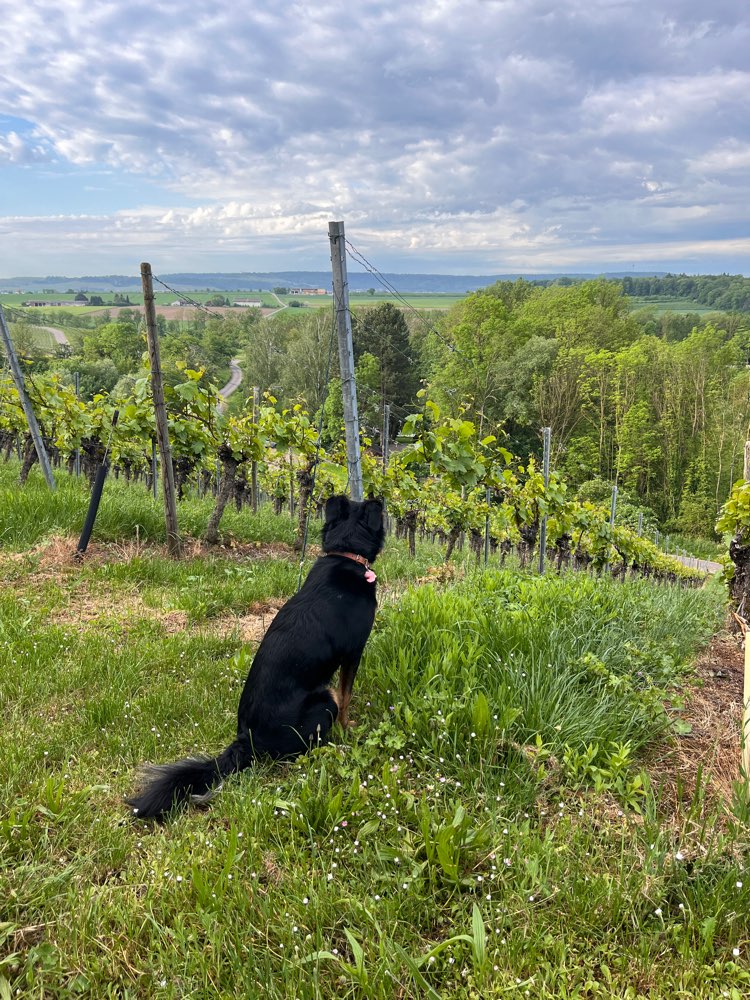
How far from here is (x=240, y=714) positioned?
287cm

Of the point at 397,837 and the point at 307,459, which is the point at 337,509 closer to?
the point at 397,837

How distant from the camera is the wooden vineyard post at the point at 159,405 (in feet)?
19.2

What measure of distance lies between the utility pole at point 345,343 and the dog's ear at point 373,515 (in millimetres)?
929

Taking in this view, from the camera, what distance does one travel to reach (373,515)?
3.57m

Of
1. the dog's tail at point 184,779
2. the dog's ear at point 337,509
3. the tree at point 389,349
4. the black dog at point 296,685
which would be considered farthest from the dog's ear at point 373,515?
the tree at point 389,349

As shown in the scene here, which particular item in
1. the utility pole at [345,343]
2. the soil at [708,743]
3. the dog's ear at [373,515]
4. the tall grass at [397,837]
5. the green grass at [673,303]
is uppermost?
the green grass at [673,303]

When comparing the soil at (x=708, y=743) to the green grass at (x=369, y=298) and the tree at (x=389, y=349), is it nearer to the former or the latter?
the green grass at (x=369, y=298)

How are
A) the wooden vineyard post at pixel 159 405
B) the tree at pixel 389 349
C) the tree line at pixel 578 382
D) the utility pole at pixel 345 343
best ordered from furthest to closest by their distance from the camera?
the tree at pixel 389 349 → the tree line at pixel 578 382 → the wooden vineyard post at pixel 159 405 → the utility pole at pixel 345 343

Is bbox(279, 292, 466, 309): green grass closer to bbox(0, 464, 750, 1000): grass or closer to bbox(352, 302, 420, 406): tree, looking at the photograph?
bbox(0, 464, 750, 1000): grass

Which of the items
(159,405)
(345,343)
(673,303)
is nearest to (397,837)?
(345,343)

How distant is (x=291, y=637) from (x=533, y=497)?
25.1 ft

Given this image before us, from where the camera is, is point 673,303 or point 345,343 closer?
point 345,343

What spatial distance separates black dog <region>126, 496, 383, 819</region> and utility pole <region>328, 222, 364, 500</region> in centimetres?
141

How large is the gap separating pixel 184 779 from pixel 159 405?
4517 millimetres
